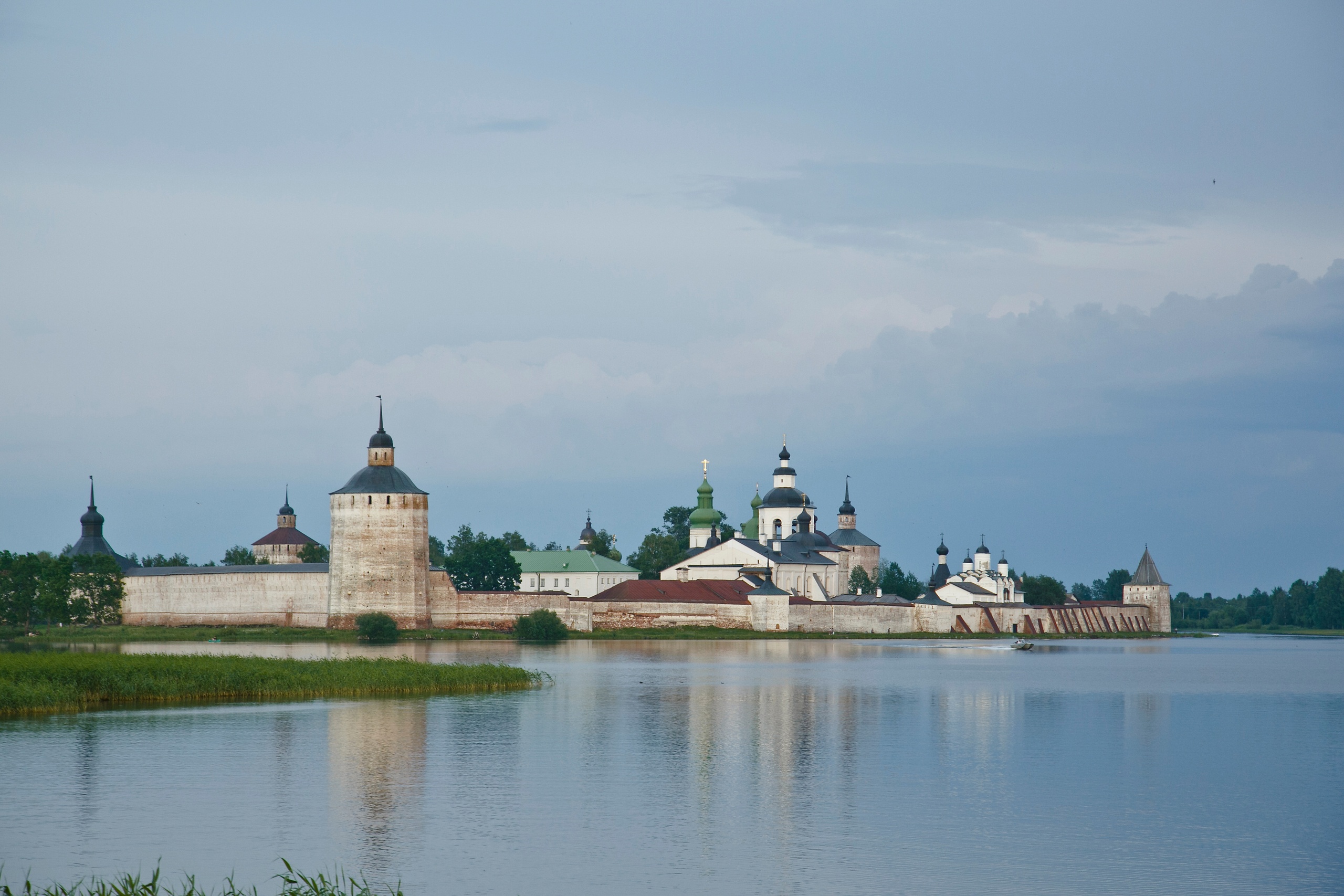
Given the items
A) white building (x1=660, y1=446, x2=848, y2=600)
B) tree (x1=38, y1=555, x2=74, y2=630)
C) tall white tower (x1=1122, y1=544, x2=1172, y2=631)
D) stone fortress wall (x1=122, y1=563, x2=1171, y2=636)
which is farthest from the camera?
tall white tower (x1=1122, y1=544, x2=1172, y2=631)

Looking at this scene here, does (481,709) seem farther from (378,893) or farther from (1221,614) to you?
(1221,614)

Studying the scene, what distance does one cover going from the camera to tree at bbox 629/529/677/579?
7838 centimetres

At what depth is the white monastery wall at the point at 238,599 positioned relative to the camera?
174ft

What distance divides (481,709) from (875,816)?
1017cm

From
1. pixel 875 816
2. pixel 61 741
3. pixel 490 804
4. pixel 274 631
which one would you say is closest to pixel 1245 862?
pixel 875 816

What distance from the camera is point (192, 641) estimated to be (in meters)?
45.2

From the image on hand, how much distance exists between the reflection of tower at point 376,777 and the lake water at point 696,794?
0.06m

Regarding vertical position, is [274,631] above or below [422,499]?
below

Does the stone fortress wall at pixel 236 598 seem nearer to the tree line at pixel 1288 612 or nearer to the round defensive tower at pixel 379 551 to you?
the round defensive tower at pixel 379 551

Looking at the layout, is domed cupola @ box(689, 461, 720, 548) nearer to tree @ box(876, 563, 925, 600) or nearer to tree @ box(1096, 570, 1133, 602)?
tree @ box(876, 563, 925, 600)

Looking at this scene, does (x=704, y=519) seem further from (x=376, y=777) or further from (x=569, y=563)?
(x=376, y=777)

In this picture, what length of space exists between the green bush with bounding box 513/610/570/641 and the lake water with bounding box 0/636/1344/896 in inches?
938

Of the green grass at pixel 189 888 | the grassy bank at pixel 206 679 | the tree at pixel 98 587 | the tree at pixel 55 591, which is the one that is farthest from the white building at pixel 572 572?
the green grass at pixel 189 888

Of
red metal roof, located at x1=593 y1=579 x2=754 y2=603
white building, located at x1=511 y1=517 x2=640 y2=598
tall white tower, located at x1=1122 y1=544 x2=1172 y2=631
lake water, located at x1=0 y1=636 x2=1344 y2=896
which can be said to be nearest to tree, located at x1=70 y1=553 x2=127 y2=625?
red metal roof, located at x1=593 y1=579 x2=754 y2=603
